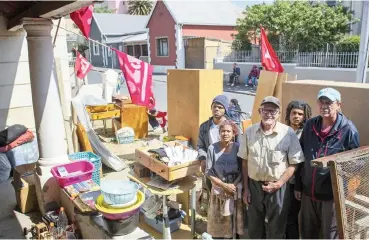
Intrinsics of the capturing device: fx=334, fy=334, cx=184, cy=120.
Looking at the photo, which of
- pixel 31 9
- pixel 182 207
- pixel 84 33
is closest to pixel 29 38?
pixel 31 9

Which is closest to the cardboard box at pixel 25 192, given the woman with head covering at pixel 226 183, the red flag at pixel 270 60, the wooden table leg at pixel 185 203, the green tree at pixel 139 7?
the wooden table leg at pixel 185 203

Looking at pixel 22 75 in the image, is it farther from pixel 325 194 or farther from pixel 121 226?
pixel 325 194

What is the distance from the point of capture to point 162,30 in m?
28.1

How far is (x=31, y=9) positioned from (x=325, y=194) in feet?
13.0

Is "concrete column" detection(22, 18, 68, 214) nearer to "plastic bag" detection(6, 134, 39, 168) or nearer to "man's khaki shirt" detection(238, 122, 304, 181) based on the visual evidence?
"plastic bag" detection(6, 134, 39, 168)

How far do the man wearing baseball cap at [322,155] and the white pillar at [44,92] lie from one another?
316 cm

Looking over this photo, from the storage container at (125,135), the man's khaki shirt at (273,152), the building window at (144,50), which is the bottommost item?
the storage container at (125,135)

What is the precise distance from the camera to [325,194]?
3.05 meters

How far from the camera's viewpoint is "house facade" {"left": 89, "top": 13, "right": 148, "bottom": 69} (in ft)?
109

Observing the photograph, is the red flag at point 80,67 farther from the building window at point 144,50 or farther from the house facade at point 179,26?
the building window at point 144,50

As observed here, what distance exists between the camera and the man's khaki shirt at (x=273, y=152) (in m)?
3.11

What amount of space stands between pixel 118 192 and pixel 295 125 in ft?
6.55

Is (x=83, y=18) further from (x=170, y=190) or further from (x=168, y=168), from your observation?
(x=170, y=190)

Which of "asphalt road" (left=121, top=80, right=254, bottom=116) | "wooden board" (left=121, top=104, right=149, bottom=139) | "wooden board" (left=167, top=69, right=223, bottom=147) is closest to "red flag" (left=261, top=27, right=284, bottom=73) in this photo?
"wooden board" (left=167, top=69, right=223, bottom=147)
